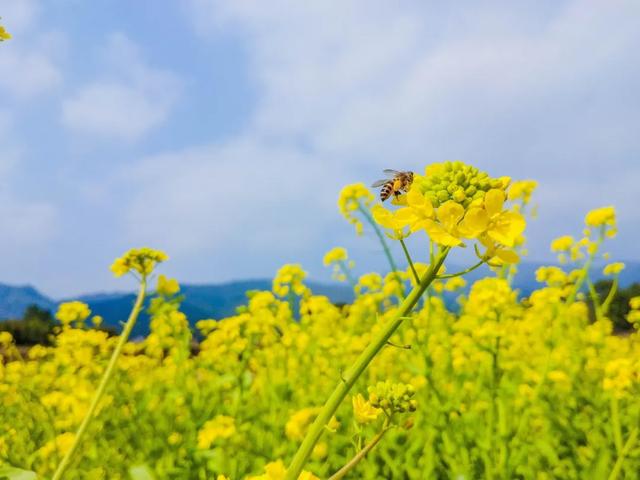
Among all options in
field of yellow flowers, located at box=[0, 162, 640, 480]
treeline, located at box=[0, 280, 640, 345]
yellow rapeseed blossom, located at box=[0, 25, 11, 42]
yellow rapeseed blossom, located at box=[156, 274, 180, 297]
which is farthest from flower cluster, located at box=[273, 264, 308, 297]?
treeline, located at box=[0, 280, 640, 345]

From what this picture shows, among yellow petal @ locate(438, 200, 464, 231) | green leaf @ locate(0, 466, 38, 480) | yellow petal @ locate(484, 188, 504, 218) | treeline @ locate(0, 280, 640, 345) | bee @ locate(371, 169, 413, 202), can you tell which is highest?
treeline @ locate(0, 280, 640, 345)

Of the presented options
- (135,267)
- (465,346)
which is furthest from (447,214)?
(465,346)

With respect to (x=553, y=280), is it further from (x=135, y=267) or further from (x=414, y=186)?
(x=414, y=186)

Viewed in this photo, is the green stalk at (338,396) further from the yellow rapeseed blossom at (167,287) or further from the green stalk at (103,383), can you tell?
the yellow rapeseed blossom at (167,287)

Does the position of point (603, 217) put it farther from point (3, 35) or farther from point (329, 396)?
point (3, 35)

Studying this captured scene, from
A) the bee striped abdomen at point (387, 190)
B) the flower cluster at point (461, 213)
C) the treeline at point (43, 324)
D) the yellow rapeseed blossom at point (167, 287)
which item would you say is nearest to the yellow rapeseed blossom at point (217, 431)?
the yellow rapeseed blossom at point (167, 287)

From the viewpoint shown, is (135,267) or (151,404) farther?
(151,404)

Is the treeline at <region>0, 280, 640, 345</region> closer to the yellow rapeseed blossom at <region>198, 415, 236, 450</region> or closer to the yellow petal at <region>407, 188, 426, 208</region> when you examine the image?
the yellow rapeseed blossom at <region>198, 415, 236, 450</region>

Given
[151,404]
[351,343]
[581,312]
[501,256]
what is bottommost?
[151,404]
